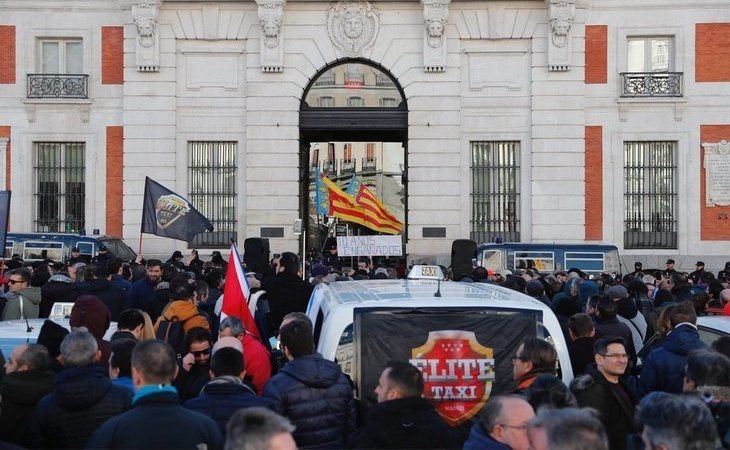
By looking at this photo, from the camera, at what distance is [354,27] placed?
2952 centimetres

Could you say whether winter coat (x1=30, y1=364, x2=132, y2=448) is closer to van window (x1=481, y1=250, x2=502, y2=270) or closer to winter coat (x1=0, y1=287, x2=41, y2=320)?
winter coat (x1=0, y1=287, x2=41, y2=320)

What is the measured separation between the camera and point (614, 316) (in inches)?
396

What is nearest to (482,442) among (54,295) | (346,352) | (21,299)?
(346,352)

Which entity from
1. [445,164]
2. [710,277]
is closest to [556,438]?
[710,277]

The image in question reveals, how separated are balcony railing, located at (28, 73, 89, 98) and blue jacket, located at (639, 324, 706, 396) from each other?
2415cm

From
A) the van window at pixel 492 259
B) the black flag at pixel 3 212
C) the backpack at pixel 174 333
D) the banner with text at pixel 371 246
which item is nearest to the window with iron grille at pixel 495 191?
the van window at pixel 492 259

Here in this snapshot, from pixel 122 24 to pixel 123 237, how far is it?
234 inches

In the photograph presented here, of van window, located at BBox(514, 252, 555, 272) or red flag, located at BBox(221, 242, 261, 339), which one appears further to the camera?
van window, located at BBox(514, 252, 555, 272)

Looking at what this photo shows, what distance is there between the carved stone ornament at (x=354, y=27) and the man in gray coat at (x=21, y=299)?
18.1m

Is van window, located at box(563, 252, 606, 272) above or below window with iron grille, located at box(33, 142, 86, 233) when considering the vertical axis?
below

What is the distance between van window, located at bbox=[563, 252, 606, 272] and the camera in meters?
25.1

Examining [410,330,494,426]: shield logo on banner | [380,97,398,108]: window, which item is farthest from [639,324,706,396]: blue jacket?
[380,97,398,108]: window

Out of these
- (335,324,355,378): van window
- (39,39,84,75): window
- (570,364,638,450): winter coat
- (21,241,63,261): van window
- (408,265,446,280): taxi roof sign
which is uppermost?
(39,39,84,75): window

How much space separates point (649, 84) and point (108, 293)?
2078cm
